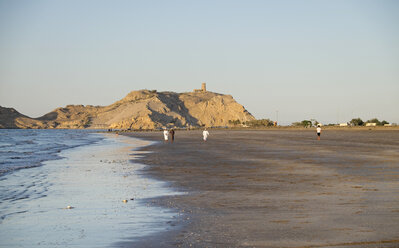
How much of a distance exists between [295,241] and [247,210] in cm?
271

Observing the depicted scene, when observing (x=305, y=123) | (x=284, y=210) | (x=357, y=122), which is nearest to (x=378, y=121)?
(x=357, y=122)

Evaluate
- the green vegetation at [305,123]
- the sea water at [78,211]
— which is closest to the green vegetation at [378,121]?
the green vegetation at [305,123]

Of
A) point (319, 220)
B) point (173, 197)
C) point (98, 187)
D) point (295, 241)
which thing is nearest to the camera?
point (295, 241)

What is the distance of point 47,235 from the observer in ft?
24.8

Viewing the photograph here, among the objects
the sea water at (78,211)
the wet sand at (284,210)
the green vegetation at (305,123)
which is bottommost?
the sea water at (78,211)

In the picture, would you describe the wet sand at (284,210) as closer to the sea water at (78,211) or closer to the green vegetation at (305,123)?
the sea water at (78,211)

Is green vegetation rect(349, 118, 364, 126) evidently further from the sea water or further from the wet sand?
the sea water

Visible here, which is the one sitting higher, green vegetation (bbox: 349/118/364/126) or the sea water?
green vegetation (bbox: 349/118/364/126)

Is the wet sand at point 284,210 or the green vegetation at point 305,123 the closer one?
the wet sand at point 284,210

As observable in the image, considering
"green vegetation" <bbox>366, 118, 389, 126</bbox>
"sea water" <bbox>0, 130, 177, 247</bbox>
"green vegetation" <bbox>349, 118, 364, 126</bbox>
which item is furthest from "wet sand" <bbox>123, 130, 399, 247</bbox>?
"green vegetation" <bbox>349, 118, 364, 126</bbox>

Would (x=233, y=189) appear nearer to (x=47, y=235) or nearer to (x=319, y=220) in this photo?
(x=319, y=220)

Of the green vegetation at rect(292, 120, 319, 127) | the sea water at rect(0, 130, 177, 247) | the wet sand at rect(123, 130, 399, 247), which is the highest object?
the green vegetation at rect(292, 120, 319, 127)

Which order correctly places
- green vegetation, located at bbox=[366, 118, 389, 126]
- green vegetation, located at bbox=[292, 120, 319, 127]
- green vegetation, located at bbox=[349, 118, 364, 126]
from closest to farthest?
A: green vegetation, located at bbox=[366, 118, 389, 126], green vegetation, located at bbox=[349, 118, 364, 126], green vegetation, located at bbox=[292, 120, 319, 127]

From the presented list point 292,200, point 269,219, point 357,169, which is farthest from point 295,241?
point 357,169
